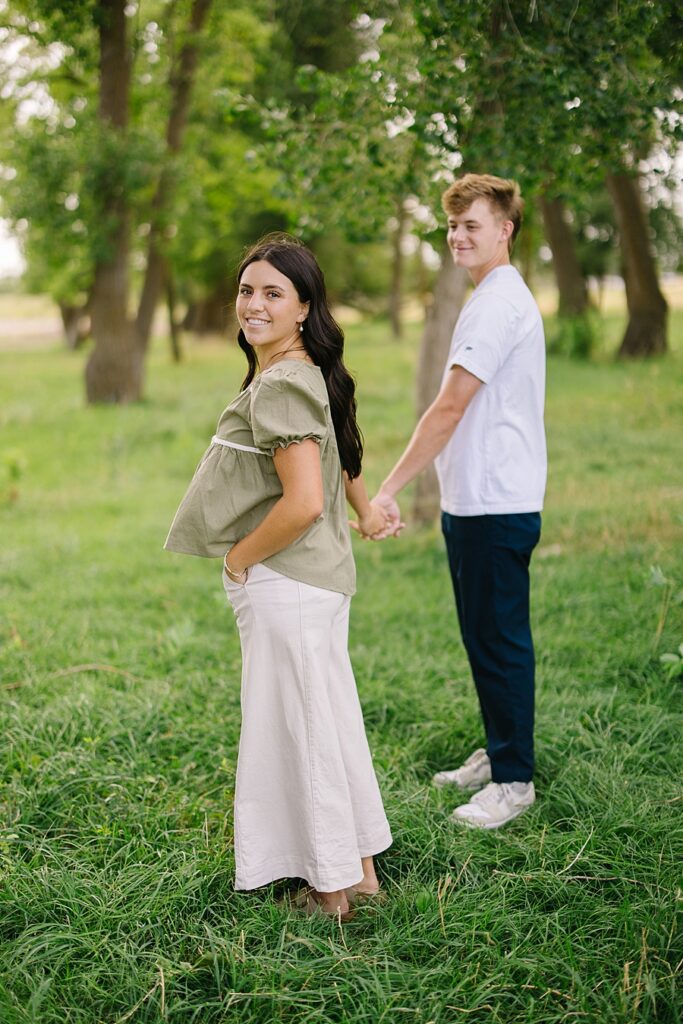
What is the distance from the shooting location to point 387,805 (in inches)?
128

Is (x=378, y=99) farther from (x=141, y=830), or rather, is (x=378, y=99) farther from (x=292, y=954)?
(x=292, y=954)

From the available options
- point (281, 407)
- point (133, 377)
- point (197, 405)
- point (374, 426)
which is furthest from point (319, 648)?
point (133, 377)

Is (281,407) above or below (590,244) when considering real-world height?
below

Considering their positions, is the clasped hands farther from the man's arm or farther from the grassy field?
the grassy field

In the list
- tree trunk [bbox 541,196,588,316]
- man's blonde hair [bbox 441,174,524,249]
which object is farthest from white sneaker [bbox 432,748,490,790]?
tree trunk [bbox 541,196,588,316]

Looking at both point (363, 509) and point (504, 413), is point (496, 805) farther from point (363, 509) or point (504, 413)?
point (504, 413)

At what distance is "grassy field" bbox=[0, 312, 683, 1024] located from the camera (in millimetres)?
2426

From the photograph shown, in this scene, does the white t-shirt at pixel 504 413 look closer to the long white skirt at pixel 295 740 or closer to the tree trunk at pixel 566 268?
the long white skirt at pixel 295 740

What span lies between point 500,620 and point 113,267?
496 inches

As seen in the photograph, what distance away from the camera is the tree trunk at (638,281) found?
48.7 ft

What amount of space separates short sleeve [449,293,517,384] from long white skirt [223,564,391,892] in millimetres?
874

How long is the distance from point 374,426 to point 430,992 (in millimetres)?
9207

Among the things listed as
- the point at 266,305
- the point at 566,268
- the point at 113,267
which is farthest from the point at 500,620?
the point at 566,268

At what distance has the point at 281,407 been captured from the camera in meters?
2.42
